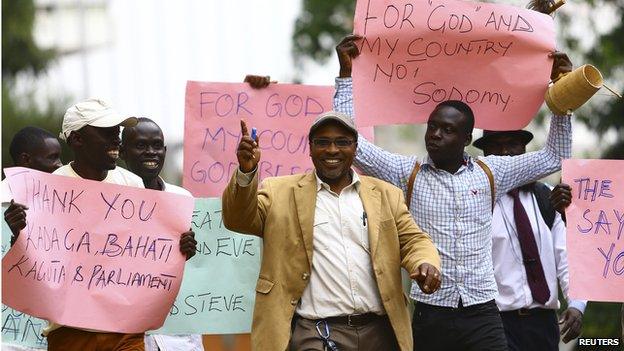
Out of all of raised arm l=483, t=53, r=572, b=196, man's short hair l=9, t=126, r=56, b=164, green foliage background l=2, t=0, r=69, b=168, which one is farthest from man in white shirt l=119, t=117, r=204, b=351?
green foliage background l=2, t=0, r=69, b=168

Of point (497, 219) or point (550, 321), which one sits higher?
point (497, 219)

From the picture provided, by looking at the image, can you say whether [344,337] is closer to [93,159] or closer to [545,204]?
[93,159]

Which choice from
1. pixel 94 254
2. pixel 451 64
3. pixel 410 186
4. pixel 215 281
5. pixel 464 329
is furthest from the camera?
pixel 215 281

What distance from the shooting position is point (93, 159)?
7.33 m

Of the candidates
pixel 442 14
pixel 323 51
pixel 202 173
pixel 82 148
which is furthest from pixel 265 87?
pixel 323 51

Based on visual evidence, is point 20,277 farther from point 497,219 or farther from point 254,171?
point 497,219

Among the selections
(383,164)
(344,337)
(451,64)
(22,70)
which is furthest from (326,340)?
(22,70)

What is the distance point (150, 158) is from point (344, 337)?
6.69 ft

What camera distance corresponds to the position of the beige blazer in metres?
6.84

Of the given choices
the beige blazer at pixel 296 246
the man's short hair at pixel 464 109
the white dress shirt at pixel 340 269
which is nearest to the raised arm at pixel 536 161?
the man's short hair at pixel 464 109

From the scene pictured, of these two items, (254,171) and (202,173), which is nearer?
(254,171)

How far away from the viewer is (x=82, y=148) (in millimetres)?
7328

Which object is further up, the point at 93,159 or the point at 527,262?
the point at 93,159

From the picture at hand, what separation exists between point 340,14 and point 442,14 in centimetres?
2128
